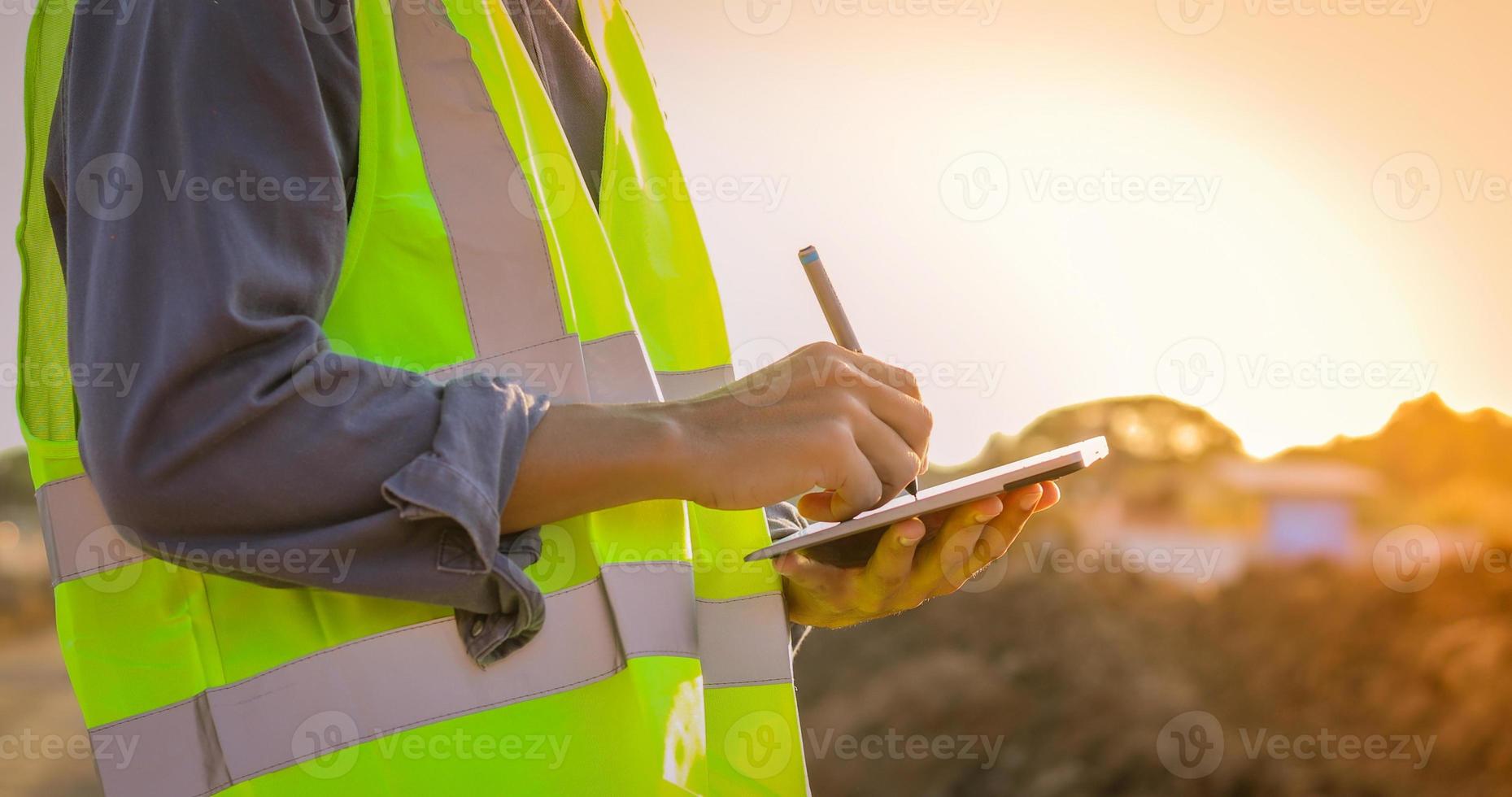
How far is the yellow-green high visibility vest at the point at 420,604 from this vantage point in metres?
0.88

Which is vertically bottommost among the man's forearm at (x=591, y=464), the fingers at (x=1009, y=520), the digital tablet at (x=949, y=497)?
the fingers at (x=1009, y=520)

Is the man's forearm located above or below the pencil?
below

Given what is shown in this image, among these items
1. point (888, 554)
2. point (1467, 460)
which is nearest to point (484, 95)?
point (888, 554)

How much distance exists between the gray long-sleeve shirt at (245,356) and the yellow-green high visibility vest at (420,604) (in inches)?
2.8

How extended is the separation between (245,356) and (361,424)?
0.29 feet

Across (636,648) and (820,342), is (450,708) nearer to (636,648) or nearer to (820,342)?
(636,648)

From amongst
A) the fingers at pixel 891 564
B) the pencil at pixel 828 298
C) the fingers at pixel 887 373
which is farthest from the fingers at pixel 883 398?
the pencil at pixel 828 298

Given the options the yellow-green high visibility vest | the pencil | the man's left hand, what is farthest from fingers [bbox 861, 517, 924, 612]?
the yellow-green high visibility vest

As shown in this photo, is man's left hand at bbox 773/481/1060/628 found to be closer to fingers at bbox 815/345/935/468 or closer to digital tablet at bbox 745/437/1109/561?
digital tablet at bbox 745/437/1109/561

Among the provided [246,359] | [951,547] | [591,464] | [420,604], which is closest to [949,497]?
[951,547]

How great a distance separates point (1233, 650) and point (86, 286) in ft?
9.74

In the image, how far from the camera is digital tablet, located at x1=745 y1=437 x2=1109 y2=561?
1.06m

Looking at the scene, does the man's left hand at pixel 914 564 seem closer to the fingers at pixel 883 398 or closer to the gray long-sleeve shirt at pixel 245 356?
the fingers at pixel 883 398

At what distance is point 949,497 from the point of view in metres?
1.09
